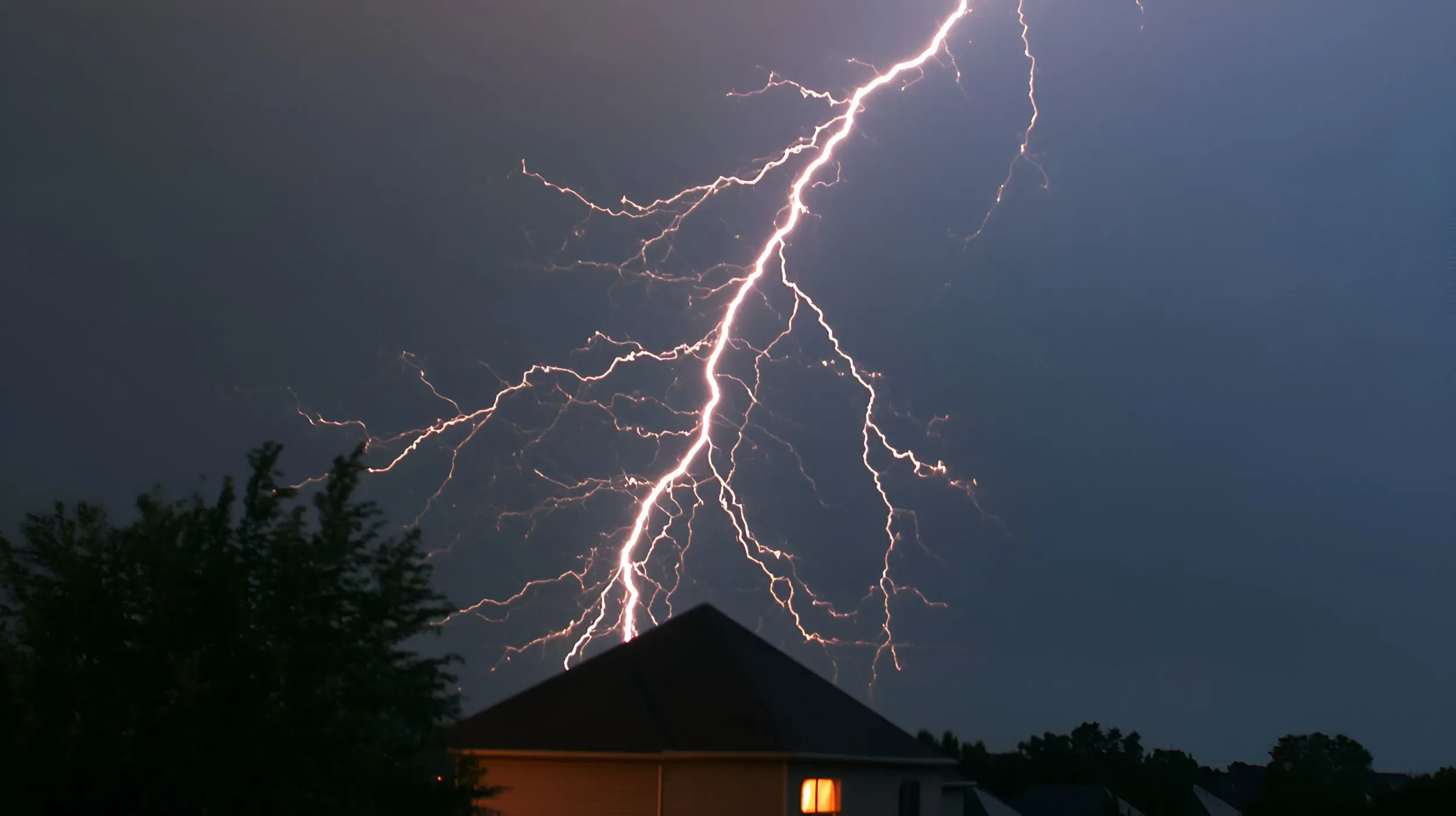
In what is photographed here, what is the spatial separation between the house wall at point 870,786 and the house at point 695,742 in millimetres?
23

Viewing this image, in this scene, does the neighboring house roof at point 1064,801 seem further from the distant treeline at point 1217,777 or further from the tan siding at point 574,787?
the tan siding at point 574,787

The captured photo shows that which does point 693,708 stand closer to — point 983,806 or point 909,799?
point 909,799

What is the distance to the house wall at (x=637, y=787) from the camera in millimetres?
18891

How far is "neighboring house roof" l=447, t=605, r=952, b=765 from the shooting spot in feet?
64.4

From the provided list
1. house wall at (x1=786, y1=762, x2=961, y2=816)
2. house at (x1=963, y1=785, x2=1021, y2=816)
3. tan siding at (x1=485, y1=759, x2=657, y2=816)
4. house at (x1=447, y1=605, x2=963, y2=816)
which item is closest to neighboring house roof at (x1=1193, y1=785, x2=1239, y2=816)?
house at (x1=963, y1=785, x2=1021, y2=816)

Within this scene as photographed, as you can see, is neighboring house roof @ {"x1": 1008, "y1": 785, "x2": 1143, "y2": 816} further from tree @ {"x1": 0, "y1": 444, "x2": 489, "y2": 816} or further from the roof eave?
tree @ {"x1": 0, "y1": 444, "x2": 489, "y2": 816}

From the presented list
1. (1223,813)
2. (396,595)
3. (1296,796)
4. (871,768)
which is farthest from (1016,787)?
(396,595)

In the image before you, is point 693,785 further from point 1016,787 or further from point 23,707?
point 1016,787

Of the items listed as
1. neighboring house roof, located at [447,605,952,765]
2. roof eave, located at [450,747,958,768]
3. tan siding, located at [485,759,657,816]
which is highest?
neighboring house roof, located at [447,605,952,765]

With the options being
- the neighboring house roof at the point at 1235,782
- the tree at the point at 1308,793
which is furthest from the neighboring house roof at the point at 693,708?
the neighboring house roof at the point at 1235,782

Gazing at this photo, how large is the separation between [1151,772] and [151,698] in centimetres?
6826

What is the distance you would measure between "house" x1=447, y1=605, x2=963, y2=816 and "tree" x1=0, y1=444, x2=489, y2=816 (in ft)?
26.0

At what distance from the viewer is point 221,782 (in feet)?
33.2

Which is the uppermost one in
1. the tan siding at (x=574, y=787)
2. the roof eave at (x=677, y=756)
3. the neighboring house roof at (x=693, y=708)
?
the neighboring house roof at (x=693, y=708)
